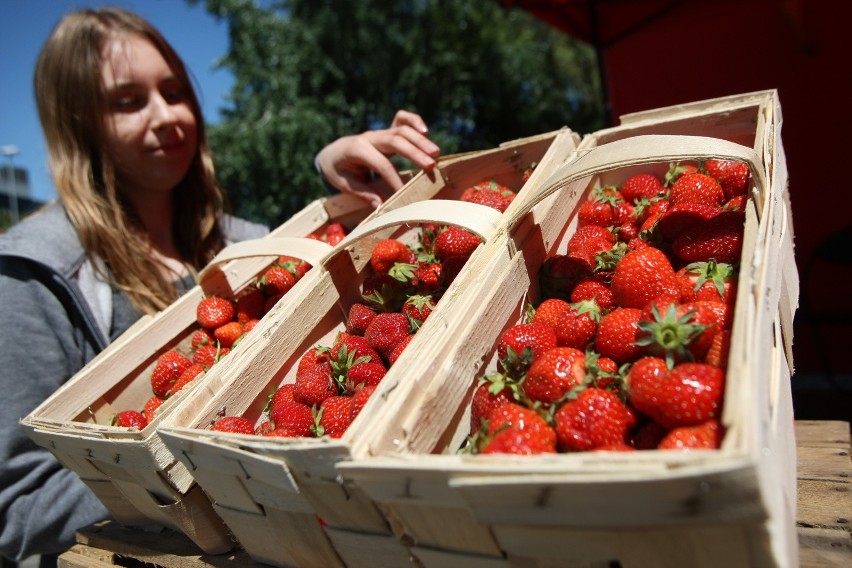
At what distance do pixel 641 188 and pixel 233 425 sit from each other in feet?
3.77

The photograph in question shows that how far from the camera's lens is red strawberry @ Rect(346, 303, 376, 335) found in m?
1.38

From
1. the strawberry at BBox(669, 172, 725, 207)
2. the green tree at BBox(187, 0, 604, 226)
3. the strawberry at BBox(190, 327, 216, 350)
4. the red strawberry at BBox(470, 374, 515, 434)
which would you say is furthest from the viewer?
the green tree at BBox(187, 0, 604, 226)

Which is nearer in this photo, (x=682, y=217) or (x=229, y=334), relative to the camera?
(x=682, y=217)

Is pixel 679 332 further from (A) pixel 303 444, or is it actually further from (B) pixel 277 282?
(B) pixel 277 282

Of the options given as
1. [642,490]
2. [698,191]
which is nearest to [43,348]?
[642,490]

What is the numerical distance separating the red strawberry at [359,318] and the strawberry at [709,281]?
0.69m

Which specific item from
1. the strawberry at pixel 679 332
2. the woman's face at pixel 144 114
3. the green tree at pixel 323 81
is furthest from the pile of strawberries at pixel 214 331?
the green tree at pixel 323 81

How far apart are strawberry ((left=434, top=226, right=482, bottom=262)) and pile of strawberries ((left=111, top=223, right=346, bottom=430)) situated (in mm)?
474

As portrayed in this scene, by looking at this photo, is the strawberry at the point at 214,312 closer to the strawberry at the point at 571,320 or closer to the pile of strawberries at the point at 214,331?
the pile of strawberries at the point at 214,331

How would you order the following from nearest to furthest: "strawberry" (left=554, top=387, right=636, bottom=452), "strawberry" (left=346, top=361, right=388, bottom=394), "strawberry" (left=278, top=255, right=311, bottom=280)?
"strawberry" (left=554, top=387, right=636, bottom=452) → "strawberry" (left=346, top=361, right=388, bottom=394) → "strawberry" (left=278, top=255, right=311, bottom=280)

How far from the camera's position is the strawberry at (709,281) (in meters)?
1.02

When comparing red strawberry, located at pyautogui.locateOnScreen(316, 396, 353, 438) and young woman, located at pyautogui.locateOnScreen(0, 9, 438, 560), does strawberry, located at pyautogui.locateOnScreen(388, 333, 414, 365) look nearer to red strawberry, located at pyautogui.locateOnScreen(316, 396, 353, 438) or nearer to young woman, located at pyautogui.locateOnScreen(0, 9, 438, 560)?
red strawberry, located at pyautogui.locateOnScreen(316, 396, 353, 438)

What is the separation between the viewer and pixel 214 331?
162 centimetres

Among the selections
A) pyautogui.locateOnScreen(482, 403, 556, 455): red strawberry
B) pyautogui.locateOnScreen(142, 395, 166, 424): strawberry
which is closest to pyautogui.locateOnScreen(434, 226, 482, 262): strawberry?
pyautogui.locateOnScreen(482, 403, 556, 455): red strawberry
